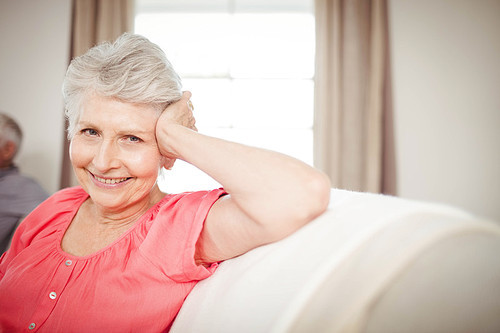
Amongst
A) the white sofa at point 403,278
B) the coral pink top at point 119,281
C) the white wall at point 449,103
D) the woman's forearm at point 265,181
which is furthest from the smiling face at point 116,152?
the white wall at point 449,103

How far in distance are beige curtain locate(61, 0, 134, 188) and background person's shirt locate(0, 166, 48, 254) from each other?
1177mm

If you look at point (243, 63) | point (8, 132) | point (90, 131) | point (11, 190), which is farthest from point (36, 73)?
point (90, 131)

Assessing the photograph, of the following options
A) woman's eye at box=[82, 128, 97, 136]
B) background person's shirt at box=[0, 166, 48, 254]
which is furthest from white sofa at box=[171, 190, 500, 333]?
background person's shirt at box=[0, 166, 48, 254]

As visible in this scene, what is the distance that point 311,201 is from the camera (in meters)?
0.60

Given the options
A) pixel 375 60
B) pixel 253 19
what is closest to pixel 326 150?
pixel 375 60

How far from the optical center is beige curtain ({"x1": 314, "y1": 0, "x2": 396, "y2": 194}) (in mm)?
3115

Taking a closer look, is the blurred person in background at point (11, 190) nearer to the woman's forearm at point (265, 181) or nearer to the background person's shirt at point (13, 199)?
the background person's shirt at point (13, 199)

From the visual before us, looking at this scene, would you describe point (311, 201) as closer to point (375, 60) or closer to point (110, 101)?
point (110, 101)

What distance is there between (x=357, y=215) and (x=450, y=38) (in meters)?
3.36

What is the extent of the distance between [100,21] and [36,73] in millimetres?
763

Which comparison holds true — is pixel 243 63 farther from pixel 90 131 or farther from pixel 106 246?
pixel 106 246

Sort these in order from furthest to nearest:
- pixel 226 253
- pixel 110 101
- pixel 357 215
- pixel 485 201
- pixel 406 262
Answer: pixel 485 201 → pixel 110 101 → pixel 226 253 → pixel 357 215 → pixel 406 262

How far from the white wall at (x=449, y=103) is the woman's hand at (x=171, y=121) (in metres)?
2.62

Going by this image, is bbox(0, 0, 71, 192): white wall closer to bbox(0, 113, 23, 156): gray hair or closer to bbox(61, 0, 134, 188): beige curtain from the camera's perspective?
bbox(61, 0, 134, 188): beige curtain
